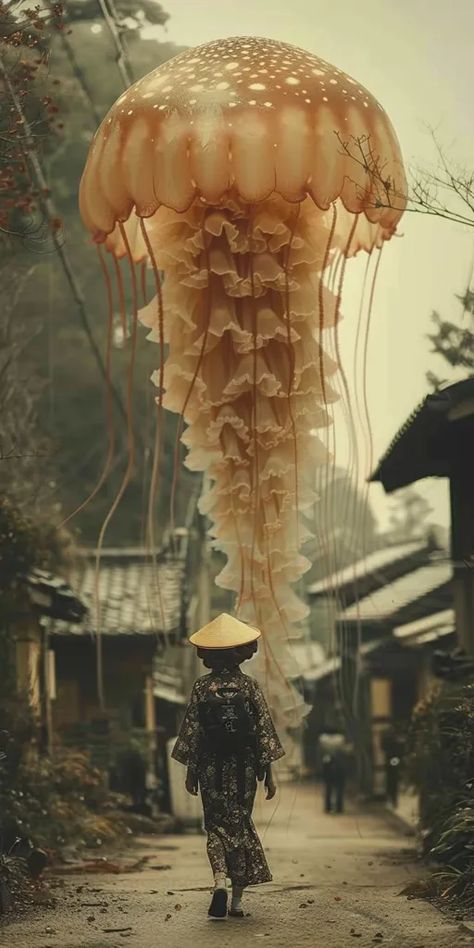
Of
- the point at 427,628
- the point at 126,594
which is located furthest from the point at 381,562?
the point at 126,594

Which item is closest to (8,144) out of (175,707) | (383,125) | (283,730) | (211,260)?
(211,260)

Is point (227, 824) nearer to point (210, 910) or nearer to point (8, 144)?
point (210, 910)

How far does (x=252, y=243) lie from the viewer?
35.7ft

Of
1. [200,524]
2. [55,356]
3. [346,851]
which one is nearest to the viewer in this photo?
[346,851]

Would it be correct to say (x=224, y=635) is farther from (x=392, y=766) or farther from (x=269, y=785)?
(x=392, y=766)

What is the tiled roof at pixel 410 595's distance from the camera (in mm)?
32438

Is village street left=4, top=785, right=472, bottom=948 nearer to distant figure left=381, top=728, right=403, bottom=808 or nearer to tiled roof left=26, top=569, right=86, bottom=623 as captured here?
tiled roof left=26, top=569, right=86, bottom=623

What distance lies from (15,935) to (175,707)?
23.6 m

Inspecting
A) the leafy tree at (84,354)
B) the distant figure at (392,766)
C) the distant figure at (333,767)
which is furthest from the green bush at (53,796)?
the leafy tree at (84,354)

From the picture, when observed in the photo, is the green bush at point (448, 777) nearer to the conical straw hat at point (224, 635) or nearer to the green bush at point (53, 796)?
the conical straw hat at point (224, 635)

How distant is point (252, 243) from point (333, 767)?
20940mm

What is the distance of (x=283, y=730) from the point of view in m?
11.3

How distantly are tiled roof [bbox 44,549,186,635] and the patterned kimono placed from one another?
1358 centimetres

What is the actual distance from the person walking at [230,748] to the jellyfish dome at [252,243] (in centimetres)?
179
